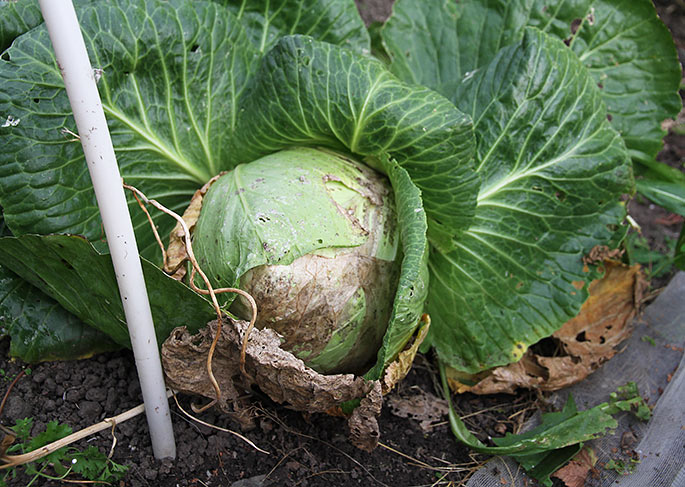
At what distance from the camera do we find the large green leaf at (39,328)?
209 centimetres

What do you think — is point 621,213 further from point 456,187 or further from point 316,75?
point 316,75

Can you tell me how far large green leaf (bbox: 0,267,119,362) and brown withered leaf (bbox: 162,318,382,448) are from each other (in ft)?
1.62

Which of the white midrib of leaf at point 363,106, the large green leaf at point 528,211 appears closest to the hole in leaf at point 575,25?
the large green leaf at point 528,211

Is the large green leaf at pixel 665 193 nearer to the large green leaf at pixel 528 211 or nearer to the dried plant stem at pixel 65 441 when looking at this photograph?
the large green leaf at pixel 528 211

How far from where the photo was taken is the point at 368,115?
203 centimetres

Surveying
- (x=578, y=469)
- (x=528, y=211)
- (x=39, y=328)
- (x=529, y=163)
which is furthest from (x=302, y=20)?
(x=578, y=469)

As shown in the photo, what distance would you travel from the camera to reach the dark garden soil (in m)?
1.94

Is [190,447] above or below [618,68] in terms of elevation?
below

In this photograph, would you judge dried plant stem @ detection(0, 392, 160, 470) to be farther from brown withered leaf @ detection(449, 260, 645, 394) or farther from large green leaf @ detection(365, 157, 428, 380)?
brown withered leaf @ detection(449, 260, 645, 394)

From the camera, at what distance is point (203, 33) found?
2207 millimetres

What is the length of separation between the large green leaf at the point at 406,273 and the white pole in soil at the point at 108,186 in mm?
674

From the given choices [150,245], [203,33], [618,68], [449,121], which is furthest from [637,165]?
[150,245]

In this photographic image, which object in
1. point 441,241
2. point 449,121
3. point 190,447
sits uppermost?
point 449,121

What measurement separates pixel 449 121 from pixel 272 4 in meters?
1.00
